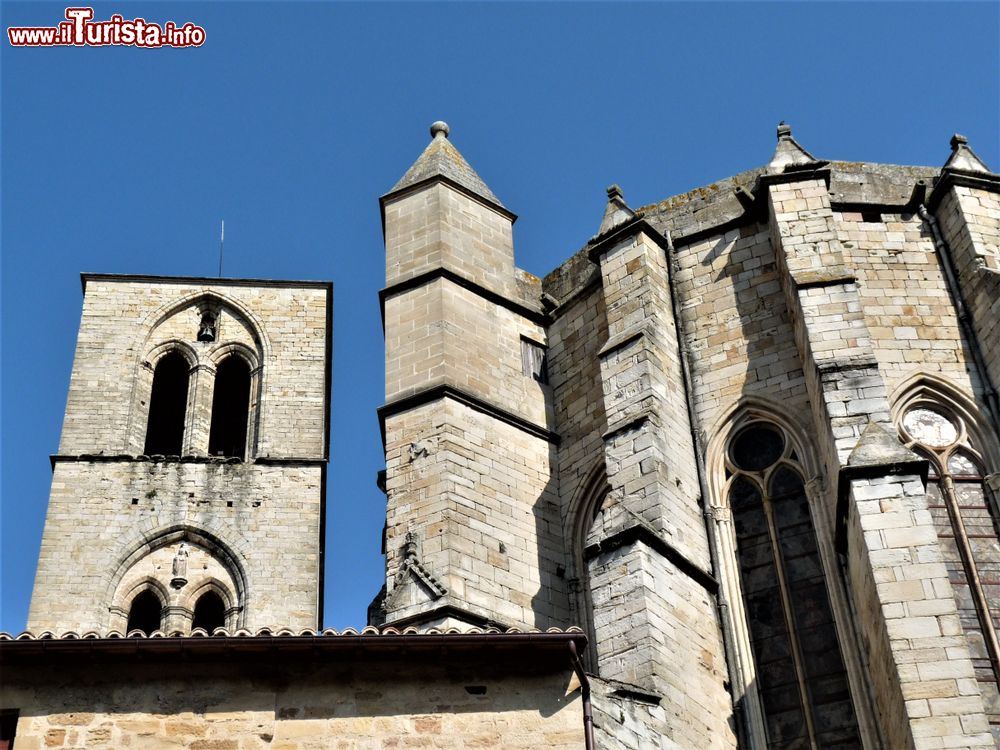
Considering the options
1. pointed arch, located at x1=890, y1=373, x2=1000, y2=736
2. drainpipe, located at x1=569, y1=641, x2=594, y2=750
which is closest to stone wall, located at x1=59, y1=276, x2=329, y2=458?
pointed arch, located at x1=890, y1=373, x2=1000, y2=736

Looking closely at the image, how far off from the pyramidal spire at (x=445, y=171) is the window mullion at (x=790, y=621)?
198 inches

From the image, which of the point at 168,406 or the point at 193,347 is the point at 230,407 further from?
the point at 193,347

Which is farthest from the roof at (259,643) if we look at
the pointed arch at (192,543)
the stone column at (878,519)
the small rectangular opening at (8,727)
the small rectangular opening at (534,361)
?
the pointed arch at (192,543)

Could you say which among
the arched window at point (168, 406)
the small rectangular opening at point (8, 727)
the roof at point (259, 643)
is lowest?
the small rectangular opening at point (8, 727)

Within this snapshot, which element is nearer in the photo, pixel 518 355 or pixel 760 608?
pixel 760 608

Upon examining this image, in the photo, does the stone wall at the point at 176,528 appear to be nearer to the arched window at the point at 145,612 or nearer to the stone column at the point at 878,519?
the arched window at the point at 145,612

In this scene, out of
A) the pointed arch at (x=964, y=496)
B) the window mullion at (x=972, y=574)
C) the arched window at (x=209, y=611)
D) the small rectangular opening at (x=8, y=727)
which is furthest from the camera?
the arched window at (x=209, y=611)

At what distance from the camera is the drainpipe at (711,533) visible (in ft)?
38.9

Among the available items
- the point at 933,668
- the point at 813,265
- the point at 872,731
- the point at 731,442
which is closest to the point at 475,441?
the point at 731,442

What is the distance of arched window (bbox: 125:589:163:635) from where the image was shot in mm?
17047

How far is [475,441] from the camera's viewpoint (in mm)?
13758

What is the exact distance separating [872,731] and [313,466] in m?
8.62

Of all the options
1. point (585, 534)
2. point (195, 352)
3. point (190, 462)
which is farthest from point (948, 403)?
point (195, 352)

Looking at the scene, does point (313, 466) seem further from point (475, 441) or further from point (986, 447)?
point (986, 447)
